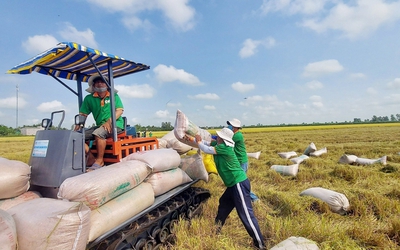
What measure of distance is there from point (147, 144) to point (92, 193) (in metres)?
2.01

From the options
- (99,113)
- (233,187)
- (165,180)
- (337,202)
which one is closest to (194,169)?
(165,180)

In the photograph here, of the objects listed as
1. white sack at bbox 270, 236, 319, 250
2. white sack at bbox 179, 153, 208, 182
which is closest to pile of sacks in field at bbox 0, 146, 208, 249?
white sack at bbox 179, 153, 208, 182

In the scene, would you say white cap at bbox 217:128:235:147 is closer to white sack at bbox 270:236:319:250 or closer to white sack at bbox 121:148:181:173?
white sack at bbox 121:148:181:173

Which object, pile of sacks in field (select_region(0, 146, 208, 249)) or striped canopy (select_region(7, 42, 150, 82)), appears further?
striped canopy (select_region(7, 42, 150, 82))

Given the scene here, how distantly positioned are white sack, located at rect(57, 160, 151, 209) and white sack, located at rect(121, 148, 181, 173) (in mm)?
270

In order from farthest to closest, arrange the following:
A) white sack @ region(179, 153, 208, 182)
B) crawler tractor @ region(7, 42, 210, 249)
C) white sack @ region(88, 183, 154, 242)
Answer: white sack @ region(179, 153, 208, 182), crawler tractor @ region(7, 42, 210, 249), white sack @ region(88, 183, 154, 242)

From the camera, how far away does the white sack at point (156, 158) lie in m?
3.58

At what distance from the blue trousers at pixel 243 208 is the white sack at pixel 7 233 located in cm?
253

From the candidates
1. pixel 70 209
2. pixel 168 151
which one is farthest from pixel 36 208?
pixel 168 151

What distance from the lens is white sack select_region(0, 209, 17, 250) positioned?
1.85 meters

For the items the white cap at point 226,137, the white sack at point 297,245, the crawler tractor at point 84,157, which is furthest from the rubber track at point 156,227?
the white sack at point 297,245

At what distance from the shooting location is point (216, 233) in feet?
12.1

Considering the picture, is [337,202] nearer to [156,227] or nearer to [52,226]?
[156,227]

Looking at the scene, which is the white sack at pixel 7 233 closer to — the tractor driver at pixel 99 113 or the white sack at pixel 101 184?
the white sack at pixel 101 184
